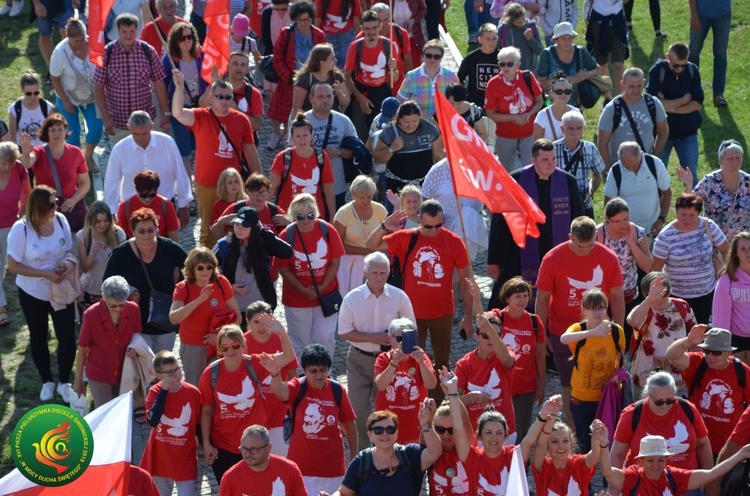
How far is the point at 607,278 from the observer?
12227mm

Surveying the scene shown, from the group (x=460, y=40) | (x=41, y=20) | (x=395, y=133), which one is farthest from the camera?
(x=460, y=40)

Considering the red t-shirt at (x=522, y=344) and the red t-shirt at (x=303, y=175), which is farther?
the red t-shirt at (x=303, y=175)

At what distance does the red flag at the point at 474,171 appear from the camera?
35.7 feet

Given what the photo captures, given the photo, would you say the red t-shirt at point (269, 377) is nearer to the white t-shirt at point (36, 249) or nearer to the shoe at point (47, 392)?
the white t-shirt at point (36, 249)

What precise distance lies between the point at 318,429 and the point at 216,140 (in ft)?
14.4

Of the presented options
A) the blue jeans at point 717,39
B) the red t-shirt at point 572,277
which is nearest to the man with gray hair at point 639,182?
the red t-shirt at point 572,277

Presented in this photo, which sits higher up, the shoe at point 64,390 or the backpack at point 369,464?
the backpack at point 369,464

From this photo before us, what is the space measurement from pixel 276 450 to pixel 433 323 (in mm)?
1858

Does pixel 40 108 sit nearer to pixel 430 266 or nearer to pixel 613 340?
pixel 430 266

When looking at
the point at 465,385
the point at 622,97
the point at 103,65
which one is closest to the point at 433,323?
the point at 465,385

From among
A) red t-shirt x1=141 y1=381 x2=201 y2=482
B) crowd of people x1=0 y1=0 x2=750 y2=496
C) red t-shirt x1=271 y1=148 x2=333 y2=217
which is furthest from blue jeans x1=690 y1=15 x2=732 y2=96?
red t-shirt x1=141 y1=381 x2=201 y2=482

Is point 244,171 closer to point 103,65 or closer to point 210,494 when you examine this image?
point 103,65

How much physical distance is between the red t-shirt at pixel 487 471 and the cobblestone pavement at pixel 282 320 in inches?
55.1

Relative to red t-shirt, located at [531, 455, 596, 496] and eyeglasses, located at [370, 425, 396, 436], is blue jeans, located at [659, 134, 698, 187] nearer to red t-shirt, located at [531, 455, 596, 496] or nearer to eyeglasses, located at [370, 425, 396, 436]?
red t-shirt, located at [531, 455, 596, 496]
